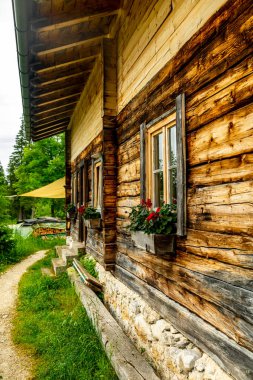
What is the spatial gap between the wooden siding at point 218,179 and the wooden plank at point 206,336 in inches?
0.6

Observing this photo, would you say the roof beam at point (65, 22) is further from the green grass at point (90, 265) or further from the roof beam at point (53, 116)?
the green grass at point (90, 265)

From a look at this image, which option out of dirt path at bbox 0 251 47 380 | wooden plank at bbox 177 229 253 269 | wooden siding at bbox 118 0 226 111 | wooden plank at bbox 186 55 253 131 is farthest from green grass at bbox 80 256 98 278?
wooden plank at bbox 186 55 253 131

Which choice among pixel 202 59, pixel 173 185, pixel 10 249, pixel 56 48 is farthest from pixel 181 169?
pixel 10 249

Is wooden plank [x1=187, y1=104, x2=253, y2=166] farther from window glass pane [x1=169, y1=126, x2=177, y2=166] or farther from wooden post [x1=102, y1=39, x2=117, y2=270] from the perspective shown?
wooden post [x1=102, y1=39, x2=117, y2=270]

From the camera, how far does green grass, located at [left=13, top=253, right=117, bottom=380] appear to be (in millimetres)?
3773

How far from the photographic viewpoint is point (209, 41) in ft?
8.45

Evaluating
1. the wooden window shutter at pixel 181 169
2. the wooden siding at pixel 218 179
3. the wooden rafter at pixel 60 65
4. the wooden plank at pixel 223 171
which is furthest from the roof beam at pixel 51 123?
the wooden plank at pixel 223 171

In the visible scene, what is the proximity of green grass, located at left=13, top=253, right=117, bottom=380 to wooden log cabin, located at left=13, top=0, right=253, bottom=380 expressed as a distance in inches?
24.3

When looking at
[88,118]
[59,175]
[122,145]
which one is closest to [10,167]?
[59,175]

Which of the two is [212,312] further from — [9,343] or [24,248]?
[24,248]

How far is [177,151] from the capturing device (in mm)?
3002

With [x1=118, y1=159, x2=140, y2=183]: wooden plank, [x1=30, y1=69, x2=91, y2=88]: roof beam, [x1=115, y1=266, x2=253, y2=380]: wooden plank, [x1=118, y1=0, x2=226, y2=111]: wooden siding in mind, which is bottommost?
[x1=115, y1=266, x2=253, y2=380]: wooden plank

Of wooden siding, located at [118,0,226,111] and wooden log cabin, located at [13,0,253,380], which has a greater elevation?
wooden siding, located at [118,0,226,111]

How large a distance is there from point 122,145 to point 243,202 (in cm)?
316
